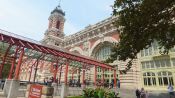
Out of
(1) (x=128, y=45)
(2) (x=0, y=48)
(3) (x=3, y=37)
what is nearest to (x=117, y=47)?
(1) (x=128, y=45)

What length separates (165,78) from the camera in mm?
22516

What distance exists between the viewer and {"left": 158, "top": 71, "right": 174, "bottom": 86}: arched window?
2186cm

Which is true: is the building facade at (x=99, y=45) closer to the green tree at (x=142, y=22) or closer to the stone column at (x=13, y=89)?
the green tree at (x=142, y=22)

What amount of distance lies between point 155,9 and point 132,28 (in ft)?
5.53

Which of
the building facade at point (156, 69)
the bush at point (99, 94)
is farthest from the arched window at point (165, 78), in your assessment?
the bush at point (99, 94)

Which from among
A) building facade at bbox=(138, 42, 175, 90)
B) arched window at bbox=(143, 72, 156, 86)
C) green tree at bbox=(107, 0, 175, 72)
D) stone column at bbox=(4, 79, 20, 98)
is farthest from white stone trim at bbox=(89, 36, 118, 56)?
stone column at bbox=(4, 79, 20, 98)

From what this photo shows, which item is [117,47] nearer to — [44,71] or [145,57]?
[145,57]

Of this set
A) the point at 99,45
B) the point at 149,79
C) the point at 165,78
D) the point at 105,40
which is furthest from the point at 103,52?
the point at 165,78

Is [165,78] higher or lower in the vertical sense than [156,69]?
lower

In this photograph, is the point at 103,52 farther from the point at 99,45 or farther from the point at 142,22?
the point at 142,22

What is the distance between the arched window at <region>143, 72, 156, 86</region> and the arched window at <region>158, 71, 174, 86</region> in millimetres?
979

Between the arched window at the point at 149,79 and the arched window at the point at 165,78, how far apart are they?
3.21ft

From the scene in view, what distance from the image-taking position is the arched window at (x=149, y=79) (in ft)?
78.2

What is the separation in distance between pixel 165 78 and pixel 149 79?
2566 mm
